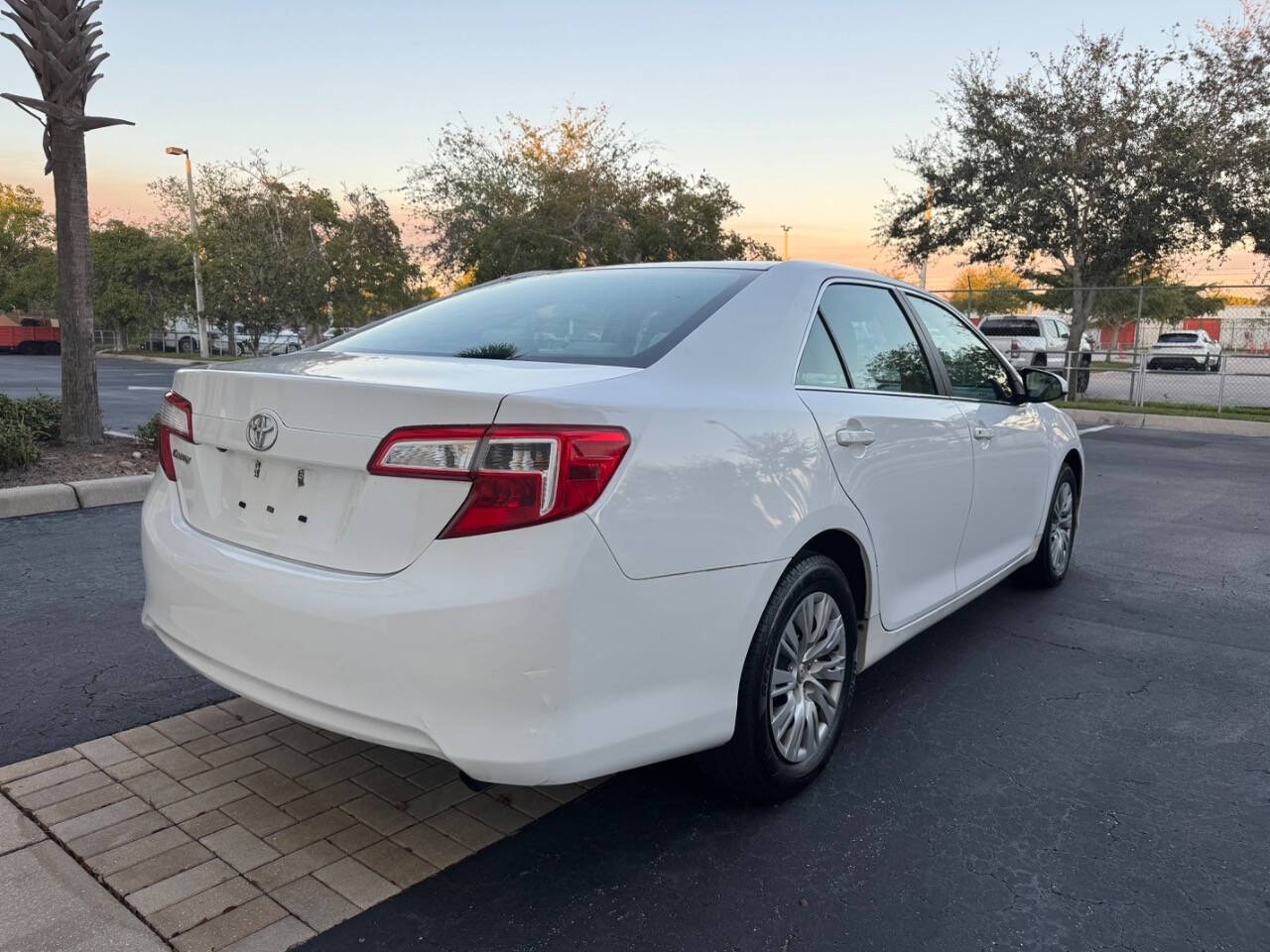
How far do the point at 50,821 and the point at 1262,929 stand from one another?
327 centimetres

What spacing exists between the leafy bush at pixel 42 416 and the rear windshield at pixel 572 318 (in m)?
6.24

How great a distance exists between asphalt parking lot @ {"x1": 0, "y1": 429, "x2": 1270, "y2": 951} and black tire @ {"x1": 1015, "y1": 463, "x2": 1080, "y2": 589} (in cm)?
23

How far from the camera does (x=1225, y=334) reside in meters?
20.1

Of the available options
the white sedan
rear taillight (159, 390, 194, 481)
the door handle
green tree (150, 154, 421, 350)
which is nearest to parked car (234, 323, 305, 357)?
green tree (150, 154, 421, 350)

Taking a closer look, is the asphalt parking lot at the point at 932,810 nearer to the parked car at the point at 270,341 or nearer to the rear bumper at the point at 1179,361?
the rear bumper at the point at 1179,361

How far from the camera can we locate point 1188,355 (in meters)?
19.3

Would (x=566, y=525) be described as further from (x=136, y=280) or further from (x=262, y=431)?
(x=136, y=280)

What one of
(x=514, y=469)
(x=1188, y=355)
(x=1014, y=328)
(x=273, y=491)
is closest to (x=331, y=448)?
Result: (x=273, y=491)

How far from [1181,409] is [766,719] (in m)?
17.7

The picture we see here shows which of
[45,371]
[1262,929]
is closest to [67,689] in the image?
[1262,929]

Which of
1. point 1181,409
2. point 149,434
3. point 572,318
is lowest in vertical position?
point 1181,409

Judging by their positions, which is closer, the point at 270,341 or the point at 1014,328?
the point at 1014,328

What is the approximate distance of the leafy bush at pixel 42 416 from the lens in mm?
8172

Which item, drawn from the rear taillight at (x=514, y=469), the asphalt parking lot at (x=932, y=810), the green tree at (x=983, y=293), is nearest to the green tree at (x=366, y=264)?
the green tree at (x=983, y=293)
